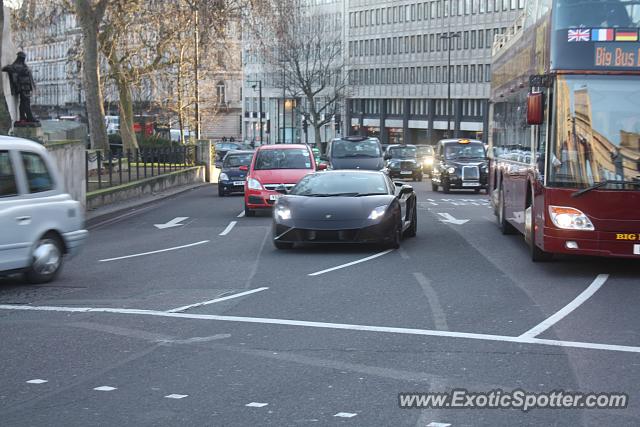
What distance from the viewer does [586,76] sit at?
45.8 ft

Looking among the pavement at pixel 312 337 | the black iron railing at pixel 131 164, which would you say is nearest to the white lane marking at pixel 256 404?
the pavement at pixel 312 337

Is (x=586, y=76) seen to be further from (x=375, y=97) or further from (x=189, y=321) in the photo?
(x=375, y=97)

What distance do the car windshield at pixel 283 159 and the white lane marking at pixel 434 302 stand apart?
13.6 m

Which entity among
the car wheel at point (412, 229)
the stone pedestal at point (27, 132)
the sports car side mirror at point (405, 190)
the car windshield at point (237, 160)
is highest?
the stone pedestal at point (27, 132)

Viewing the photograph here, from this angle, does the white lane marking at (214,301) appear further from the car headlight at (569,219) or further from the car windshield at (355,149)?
the car windshield at (355,149)

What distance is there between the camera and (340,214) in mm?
17578

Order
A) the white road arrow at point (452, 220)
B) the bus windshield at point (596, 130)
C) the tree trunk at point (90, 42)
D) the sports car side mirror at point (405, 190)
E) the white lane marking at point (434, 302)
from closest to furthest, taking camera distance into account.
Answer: the white lane marking at point (434, 302), the bus windshield at point (596, 130), the sports car side mirror at point (405, 190), the white road arrow at point (452, 220), the tree trunk at point (90, 42)

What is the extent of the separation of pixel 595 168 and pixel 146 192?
1031 inches

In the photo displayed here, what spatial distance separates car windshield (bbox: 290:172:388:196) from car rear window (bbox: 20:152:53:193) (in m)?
5.22

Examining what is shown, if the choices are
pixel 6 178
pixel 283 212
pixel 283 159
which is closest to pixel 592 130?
pixel 283 212

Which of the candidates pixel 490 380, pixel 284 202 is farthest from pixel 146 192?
pixel 490 380

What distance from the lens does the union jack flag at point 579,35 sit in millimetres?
13906

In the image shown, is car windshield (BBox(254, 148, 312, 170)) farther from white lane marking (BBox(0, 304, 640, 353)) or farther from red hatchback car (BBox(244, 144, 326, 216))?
white lane marking (BBox(0, 304, 640, 353))

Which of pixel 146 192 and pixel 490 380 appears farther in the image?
pixel 146 192
